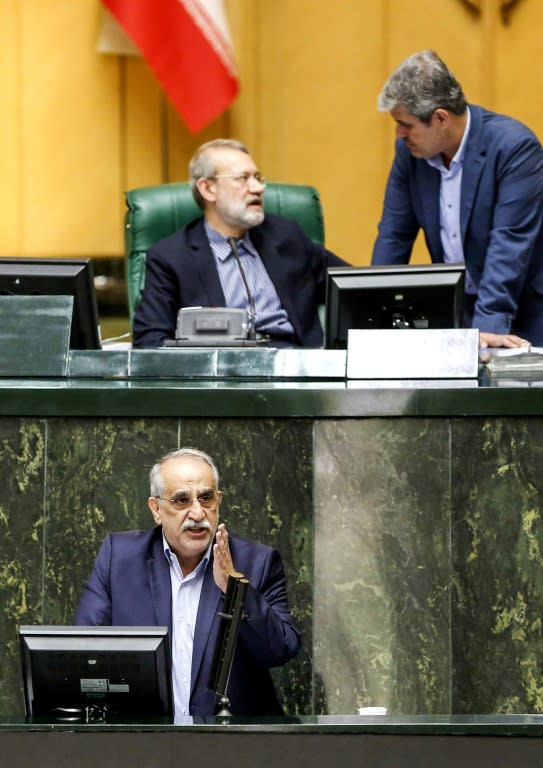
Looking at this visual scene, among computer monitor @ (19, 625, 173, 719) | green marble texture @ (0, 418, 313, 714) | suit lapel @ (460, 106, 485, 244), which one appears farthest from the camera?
suit lapel @ (460, 106, 485, 244)

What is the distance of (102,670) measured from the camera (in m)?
3.28

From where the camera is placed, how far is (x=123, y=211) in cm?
648

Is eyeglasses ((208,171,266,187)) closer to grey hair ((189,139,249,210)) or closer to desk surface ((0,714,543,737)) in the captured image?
grey hair ((189,139,249,210))

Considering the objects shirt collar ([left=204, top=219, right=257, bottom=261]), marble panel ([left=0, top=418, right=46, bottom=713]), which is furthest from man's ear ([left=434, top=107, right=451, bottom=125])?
marble panel ([left=0, top=418, right=46, bottom=713])

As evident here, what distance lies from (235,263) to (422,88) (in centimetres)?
79

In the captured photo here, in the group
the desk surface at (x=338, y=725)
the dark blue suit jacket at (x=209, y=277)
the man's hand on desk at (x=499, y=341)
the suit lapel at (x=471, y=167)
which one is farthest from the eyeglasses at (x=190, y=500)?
the suit lapel at (x=471, y=167)

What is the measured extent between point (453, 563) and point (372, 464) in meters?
0.28

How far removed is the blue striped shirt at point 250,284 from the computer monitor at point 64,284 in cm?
81

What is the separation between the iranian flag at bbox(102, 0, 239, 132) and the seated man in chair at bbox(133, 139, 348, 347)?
0.90 m

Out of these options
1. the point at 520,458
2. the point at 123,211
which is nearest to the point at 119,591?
the point at 520,458

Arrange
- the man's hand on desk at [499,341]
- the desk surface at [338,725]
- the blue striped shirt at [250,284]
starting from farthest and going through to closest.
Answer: the blue striped shirt at [250,284], the man's hand on desk at [499,341], the desk surface at [338,725]

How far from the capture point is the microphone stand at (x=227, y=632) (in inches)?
133

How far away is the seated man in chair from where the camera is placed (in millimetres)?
5117

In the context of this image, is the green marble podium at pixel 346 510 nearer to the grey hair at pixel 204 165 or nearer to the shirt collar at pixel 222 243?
the shirt collar at pixel 222 243
